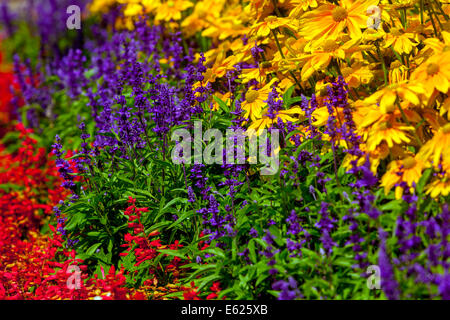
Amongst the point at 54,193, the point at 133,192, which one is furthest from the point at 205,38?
the point at 133,192

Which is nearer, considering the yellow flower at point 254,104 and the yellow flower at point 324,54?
the yellow flower at point 324,54

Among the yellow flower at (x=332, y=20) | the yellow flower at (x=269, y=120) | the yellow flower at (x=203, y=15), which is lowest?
the yellow flower at (x=269, y=120)

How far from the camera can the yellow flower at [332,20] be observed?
329cm

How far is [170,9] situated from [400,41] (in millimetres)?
2600

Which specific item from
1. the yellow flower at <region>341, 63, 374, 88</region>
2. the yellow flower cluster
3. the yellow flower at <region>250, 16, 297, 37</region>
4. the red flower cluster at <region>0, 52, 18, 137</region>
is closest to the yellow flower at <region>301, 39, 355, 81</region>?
the yellow flower cluster

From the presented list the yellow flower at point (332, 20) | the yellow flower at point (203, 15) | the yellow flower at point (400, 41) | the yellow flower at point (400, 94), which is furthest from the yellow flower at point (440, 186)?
the yellow flower at point (203, 15)

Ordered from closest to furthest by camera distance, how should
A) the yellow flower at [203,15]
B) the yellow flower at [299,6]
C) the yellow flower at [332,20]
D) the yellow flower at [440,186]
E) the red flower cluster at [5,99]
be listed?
the yellow flower at [440,186]
the yellow flower at [332,20]
the yellow flower at [299,6]
the yellow flower at [203,15]
the red flower cluster at [5,99]

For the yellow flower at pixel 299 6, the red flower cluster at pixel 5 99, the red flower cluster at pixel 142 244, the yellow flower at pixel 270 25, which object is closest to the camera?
the red flower cluster at pixel 142 244

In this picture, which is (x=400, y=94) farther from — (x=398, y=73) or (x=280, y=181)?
(x=280, y=181)

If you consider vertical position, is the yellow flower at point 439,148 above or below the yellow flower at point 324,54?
below

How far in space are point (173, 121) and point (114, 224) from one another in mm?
789

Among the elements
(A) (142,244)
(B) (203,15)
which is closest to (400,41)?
(A) (142,244)

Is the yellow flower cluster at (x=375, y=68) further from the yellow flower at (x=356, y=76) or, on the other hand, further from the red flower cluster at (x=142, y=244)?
the red flower cluster at (x=142, y=244)

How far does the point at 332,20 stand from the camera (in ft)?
11.0
